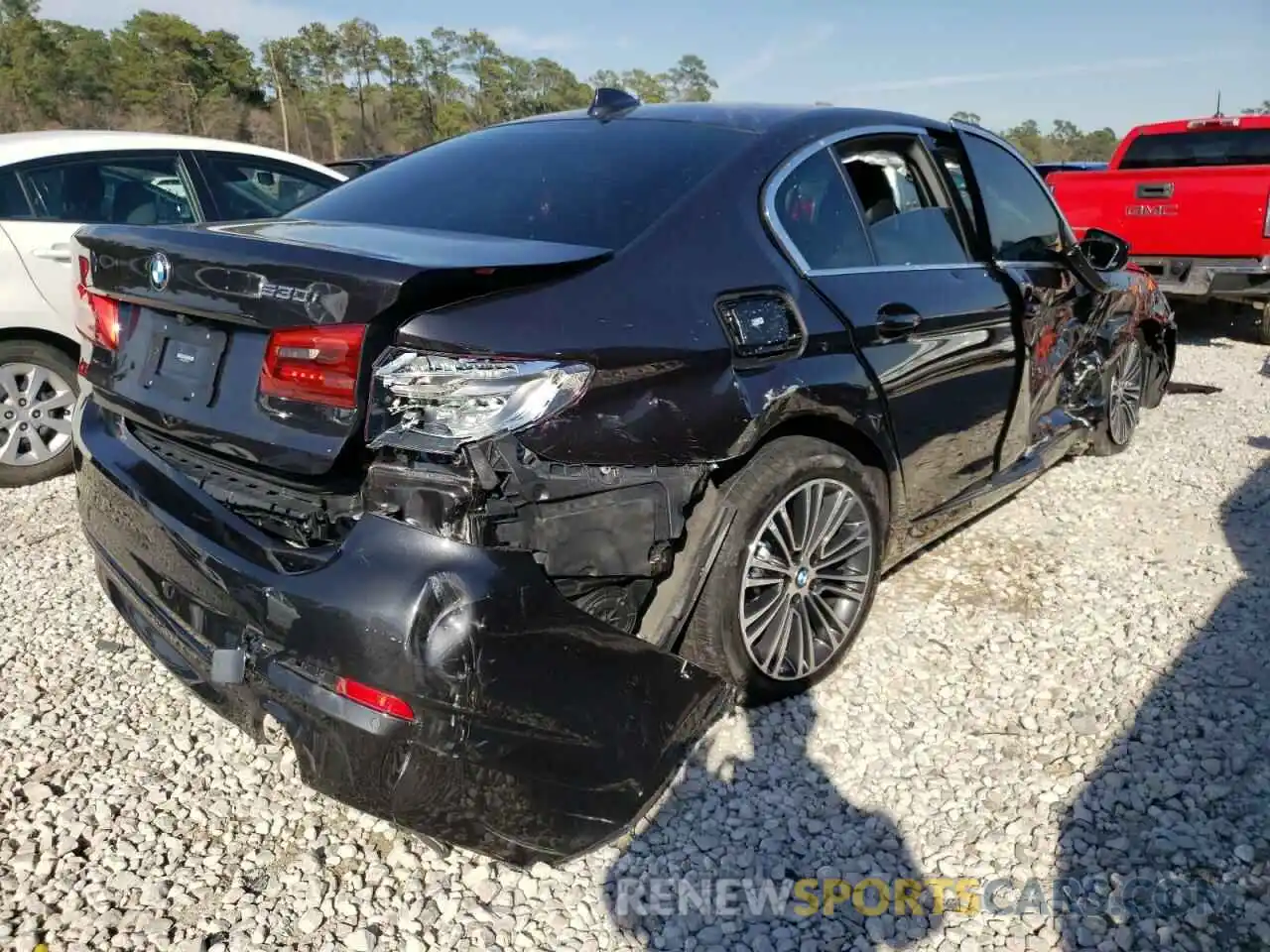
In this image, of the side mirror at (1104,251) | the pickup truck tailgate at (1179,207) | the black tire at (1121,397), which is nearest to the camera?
the side mirror at (1104,251)

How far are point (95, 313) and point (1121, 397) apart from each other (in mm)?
4999

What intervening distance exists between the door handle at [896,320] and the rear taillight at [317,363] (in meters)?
1.65

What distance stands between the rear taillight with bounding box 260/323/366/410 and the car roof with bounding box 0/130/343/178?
12.7 feet

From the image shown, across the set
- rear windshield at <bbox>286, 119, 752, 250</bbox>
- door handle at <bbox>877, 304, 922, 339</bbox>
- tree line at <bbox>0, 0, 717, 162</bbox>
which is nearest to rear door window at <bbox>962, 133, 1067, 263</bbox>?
door handle at <bbox>877, 304, 922, 339</bbox>

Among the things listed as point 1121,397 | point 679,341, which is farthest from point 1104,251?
point 679,341

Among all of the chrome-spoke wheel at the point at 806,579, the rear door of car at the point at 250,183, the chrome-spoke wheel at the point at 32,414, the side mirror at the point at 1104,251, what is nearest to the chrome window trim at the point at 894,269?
the chrome-spoke wheel at the point at 806,579

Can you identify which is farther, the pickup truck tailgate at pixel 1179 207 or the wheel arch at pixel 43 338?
the pickup truck tailgate at pixel 1179 207

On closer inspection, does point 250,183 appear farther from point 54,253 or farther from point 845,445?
point 845,445

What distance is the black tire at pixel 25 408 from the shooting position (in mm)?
4719

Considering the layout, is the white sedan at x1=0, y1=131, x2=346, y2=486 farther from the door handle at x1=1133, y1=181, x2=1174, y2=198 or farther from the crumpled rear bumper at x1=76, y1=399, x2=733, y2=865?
the door handle at x1=1133, y1=181, x2=1174, y2=198

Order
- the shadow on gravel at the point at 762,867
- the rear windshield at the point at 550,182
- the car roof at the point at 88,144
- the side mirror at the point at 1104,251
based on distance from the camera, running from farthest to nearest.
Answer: the car roof at the point at 88,144 < the side mirror at the point at 1104,251 < the rear windshield at the point at 550,182 < the shadow on gravel at the point at 762,867

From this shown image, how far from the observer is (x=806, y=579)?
282 cm

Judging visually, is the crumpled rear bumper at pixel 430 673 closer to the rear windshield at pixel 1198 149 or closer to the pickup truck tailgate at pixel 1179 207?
the pickup truck tailgate at pixel 1179 207

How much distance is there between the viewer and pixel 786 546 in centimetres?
273
